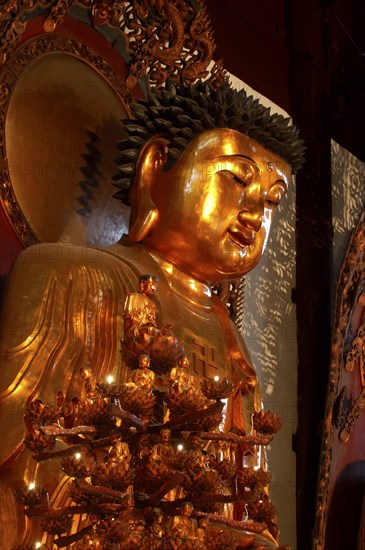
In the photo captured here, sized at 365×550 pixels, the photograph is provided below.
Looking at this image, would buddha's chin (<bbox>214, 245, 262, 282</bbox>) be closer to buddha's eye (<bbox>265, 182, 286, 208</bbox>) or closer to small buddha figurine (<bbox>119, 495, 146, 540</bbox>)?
buddha's eye (<bbox>265, 182, 286, 208</bbox>)

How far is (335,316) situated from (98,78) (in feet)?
2.82

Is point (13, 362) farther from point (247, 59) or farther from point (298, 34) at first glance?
point (298, 34)

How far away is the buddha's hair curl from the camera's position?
7.31 ft

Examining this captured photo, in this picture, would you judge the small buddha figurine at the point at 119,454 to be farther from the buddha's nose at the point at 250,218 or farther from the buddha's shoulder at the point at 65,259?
the buddha's nose at the point at 250,218

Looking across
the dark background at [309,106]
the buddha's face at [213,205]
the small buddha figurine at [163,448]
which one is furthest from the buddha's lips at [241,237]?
the small buddha figurine at [163,448]

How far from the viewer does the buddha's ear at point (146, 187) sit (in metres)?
2.21

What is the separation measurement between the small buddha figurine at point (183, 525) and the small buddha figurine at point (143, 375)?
0.54 feet

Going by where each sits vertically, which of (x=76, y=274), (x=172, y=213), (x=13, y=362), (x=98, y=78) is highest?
(x=98, y=78)

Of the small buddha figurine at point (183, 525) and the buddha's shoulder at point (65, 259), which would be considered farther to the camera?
the buddha's shoulder at point (65, 259)

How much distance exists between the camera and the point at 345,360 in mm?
2850

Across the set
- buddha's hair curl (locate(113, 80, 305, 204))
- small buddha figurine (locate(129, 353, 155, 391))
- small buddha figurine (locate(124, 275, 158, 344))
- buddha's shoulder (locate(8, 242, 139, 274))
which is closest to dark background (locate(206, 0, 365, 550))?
buddha's hair curl (locate(113, 80, 305, 204))

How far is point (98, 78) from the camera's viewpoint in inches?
95.3

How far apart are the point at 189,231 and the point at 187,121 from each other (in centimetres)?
23

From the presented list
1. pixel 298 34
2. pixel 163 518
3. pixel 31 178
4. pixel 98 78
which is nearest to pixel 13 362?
pixel 31 178
